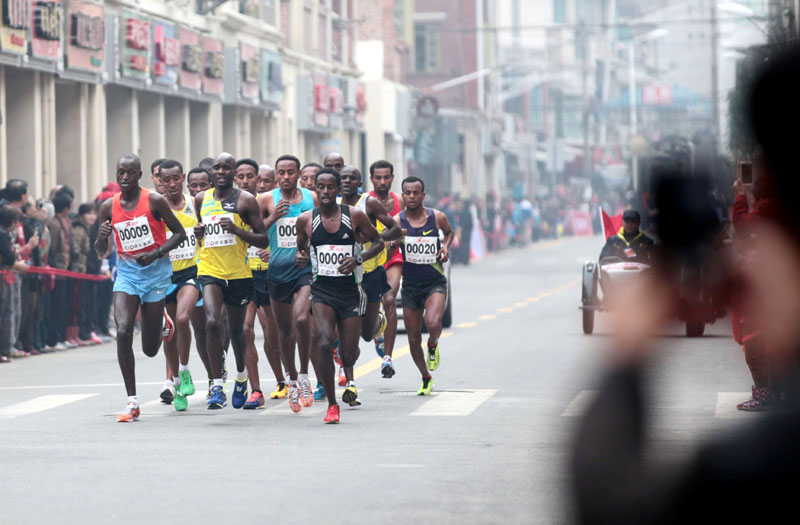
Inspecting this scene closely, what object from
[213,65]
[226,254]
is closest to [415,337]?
[226,254]

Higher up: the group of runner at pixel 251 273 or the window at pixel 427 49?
the window at pixel 427 49

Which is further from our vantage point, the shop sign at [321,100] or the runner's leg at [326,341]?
the shop sign at [321,100]

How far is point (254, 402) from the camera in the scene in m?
13.8

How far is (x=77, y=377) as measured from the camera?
56.5ft

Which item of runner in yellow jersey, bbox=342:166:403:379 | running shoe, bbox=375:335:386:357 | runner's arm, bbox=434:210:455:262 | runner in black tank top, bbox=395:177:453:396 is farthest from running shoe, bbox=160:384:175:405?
running shoe, bbox=375:335:386:357

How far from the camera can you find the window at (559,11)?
126500 mm

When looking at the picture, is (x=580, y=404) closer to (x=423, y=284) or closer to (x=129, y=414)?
(x=423, y=284)

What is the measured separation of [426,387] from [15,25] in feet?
44.8

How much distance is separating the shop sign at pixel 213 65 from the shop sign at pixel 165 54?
2.47m

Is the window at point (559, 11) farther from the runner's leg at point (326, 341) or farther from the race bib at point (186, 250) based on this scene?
the runner's leg at point (326, 341)

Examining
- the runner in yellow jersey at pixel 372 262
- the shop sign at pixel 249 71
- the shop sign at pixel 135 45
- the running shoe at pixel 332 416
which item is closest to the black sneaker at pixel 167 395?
the runner in yellow jersey at pixel 372 262

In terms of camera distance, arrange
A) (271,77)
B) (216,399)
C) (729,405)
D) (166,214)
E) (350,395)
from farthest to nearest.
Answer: (271,77)
(216,399)
(350,395)
(729,405)
(166,214)

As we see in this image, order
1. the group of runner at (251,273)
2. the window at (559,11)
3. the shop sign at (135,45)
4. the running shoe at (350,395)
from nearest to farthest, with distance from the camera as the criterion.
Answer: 1. the group of runner at (251,273)
2. the running shoe at (350,395)
3. the shop sign at (135,45)
4. the window at (559,11)

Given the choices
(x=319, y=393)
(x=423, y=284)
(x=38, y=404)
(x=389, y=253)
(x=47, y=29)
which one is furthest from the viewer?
(x=47, y=29)
